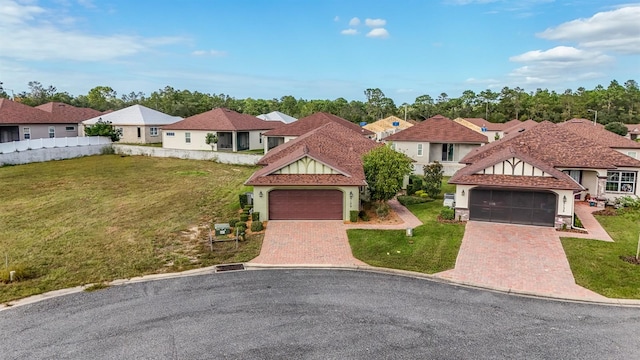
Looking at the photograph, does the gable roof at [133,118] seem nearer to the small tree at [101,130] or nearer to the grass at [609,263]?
the small tree at [101,130]

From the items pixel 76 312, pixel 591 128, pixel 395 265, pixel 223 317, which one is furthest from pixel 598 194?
pixel 76 312

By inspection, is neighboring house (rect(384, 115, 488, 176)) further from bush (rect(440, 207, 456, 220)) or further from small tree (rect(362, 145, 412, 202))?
bush (rect(440, 207, 456, 220))

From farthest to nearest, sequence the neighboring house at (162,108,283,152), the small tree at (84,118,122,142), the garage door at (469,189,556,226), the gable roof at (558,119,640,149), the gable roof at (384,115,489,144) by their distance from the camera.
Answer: the small tree at (84,118,122,142), the neighboring house at (162,108,283,152), the gable roof at (384,115,489,144), the gable roof at (558,119,640,149), the garage door at (469,189,556,226)

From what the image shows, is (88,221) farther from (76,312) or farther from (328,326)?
(328,326)

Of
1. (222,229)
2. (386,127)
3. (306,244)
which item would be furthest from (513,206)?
(386,127)

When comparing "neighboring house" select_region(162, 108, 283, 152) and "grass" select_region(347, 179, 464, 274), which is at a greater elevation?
"neighboring house" select_region(162, 108, 283, 152)

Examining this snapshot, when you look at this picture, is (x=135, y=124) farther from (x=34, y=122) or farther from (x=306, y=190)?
(x=306, y=190)

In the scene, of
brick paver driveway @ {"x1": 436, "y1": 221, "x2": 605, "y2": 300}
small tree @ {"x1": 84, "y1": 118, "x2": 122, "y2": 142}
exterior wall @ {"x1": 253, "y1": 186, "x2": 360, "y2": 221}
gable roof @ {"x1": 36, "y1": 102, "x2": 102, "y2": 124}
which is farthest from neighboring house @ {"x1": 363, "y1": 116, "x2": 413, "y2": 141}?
brick paver driveway @ {"x1": 436, "y1": 221, "x2": 605, "y2": 300}

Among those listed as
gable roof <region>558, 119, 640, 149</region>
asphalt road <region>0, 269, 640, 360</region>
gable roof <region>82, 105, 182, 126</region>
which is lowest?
asphalt road <region>0, 269, 640, 360</region>
